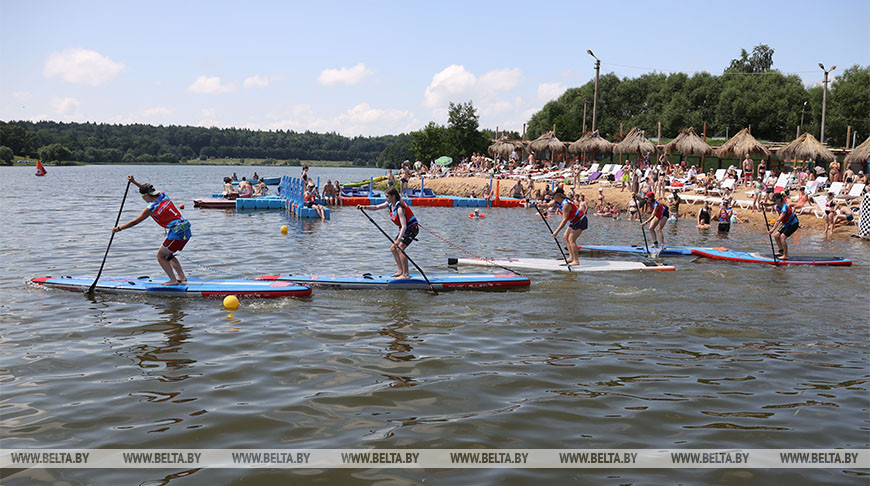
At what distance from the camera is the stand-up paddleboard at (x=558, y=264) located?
47.2 ft

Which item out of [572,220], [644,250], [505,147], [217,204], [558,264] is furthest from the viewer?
[505,147]

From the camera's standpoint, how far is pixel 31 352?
26.7 ft

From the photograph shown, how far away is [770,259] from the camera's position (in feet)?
51.4

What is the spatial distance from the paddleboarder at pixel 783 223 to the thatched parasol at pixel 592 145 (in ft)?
87.5

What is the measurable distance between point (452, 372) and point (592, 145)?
1473 inches

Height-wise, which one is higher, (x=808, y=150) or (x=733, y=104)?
(x=733, y=104)

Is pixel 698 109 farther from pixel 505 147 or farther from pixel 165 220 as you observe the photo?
pixel 165 220

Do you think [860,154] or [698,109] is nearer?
[860,154]

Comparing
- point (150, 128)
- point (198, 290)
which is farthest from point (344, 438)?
point (150, 128)

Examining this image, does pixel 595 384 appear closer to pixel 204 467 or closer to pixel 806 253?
→ pixel 204 467

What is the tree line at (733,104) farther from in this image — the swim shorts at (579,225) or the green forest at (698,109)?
the swim shorts at (579,225)

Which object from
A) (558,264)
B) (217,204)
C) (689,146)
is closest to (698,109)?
(689,146)

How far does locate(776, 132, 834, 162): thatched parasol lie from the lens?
100ft

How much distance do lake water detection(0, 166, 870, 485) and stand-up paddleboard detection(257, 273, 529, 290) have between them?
0.23 metres
